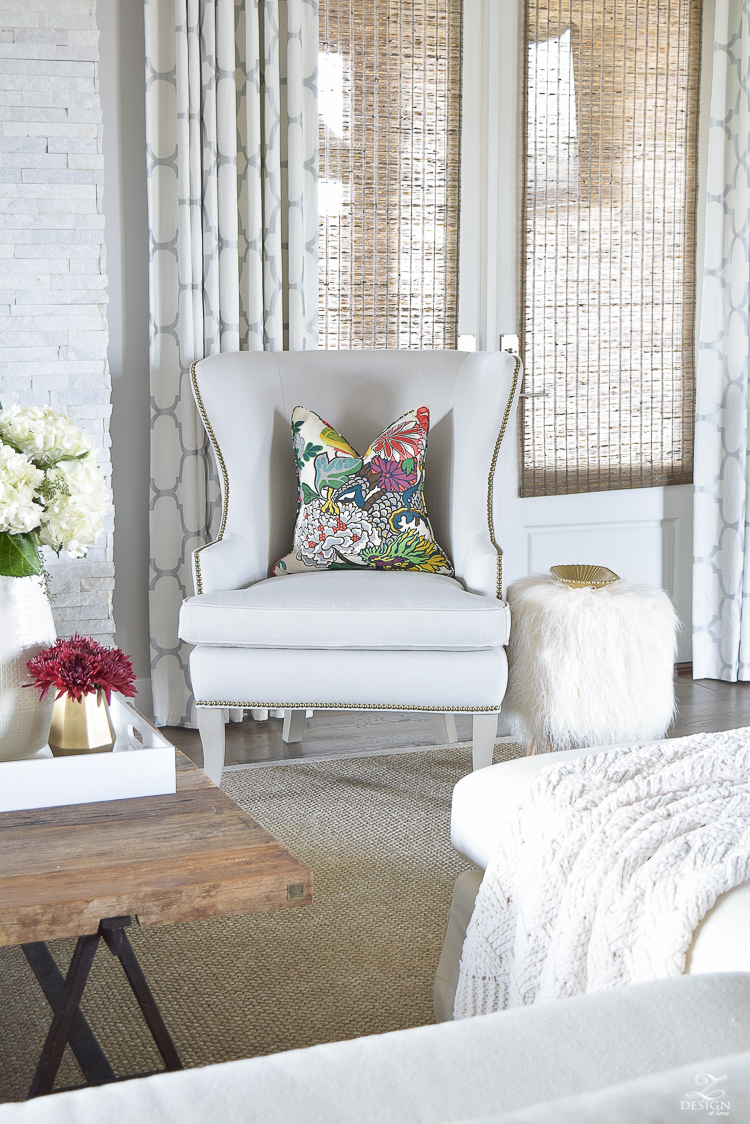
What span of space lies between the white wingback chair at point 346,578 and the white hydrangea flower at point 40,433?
1.01 metres

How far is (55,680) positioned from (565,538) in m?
2.69

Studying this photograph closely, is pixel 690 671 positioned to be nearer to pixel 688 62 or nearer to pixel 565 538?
pixel 565 538

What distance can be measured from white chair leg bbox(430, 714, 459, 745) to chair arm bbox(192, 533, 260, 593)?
2.38ft

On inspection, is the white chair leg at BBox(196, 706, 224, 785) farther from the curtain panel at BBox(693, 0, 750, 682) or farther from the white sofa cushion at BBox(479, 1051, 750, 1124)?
the white sofa cushion at BBox(479, 1051, 750, 1124)

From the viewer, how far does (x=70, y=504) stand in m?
1.44

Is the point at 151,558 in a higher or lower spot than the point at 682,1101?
lower

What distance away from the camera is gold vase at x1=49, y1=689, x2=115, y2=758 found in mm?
1421

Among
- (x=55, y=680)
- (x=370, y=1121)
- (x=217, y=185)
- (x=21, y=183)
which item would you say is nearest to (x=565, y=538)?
(x=217, y=185)

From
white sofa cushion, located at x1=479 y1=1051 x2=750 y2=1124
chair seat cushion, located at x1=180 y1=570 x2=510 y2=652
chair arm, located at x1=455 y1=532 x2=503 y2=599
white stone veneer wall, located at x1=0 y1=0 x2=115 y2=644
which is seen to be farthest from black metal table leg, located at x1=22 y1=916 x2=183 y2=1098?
white stone veneer wall, located at x1=0 y1=0 x2=115 y2=644

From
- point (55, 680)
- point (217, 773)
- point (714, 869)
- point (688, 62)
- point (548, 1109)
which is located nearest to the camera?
point (548, 1109)

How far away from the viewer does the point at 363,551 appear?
2.74m

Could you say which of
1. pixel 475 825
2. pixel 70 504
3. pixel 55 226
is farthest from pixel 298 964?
pixel 55 226

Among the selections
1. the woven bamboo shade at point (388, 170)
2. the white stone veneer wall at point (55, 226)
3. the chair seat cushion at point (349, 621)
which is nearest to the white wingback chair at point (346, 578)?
the chair seat cushion at point (349, 621)

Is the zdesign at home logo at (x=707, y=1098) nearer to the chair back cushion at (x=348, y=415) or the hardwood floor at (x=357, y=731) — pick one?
the chair back cushion at (x=348, y=415)
